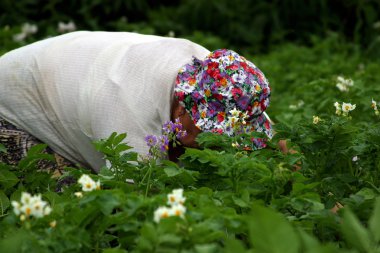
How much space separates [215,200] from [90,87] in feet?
3.35

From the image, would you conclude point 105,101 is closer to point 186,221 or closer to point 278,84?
point 186,221

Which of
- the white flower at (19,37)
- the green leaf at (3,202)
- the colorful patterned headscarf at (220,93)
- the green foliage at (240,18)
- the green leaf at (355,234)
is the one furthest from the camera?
the green foliage at (240,18)

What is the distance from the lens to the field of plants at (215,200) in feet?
6.83

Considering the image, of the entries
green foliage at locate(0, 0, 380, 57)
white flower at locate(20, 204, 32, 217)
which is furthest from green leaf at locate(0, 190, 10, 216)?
green foliage at locate(0, 0, 380, 57)

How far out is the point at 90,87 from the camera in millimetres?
3385

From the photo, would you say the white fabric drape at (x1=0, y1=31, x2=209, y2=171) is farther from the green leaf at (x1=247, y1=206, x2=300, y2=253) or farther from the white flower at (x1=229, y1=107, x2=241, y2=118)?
the green leaf at (x1=247, y1=206, x2=300, y2=253)

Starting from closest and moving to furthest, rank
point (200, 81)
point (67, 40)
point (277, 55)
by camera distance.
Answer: point (200, 81)
point (67, 40)
point (277, 55)

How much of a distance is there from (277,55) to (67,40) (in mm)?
3851

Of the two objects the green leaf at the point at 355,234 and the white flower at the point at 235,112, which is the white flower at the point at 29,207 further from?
the white flower at the point at 235,112

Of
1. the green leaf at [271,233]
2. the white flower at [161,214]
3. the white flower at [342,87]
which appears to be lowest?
the white flower at [342,87]

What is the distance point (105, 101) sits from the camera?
10.8ft

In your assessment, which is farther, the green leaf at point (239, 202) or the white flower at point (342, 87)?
the white flower at point (342, 87)

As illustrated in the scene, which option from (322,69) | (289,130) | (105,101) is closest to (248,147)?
(289,130)

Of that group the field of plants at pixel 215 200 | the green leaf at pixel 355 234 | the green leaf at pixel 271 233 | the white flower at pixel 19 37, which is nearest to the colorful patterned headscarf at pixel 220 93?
the field of plants at pixel 215 200
